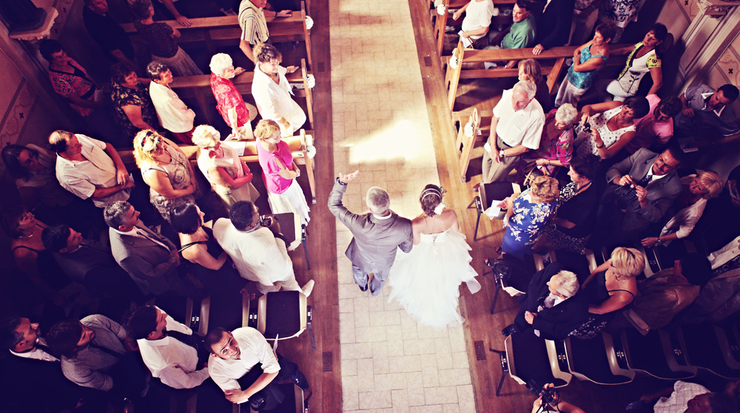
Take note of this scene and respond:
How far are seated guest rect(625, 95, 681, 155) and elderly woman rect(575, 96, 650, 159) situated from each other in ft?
0.29

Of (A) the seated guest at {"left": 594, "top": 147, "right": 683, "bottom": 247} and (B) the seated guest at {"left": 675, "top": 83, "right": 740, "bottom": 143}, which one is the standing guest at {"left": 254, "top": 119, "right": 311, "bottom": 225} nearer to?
(A) the seated guest at {"left": 594, "top": 147, "right": 683, "bottom": 247}

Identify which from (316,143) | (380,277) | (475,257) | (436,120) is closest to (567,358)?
(475,257)

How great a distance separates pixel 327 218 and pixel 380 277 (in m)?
1.23

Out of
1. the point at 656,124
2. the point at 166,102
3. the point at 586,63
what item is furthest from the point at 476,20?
the point at 166,102

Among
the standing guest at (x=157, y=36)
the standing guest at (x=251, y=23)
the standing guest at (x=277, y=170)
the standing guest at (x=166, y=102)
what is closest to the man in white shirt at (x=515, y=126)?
the standing guest at (x=277, y=170)

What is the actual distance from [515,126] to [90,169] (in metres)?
3.95

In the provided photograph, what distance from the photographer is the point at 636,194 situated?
3389mm

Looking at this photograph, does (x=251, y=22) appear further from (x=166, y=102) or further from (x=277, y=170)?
(x=277, y=170)

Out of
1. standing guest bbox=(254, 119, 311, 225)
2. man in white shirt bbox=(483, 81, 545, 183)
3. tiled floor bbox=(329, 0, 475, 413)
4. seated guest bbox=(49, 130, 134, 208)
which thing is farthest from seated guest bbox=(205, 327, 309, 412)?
man in white shirt bbox=(483, 81, 545, 183)

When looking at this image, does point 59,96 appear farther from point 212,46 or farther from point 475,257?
point 475,257

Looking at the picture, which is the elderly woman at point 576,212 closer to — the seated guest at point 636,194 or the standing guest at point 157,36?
the seated guest at point 636,194

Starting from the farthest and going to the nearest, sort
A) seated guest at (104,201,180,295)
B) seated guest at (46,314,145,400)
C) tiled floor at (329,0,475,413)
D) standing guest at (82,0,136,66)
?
standing guest at (82,0,136,66) < tiled floor at (329,0,475,413) < seated guest at (104,201,180,295) < seated guest at (46,314,145,400)

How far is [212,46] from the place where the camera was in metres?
5.43

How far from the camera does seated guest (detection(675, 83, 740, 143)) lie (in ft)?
11.4
